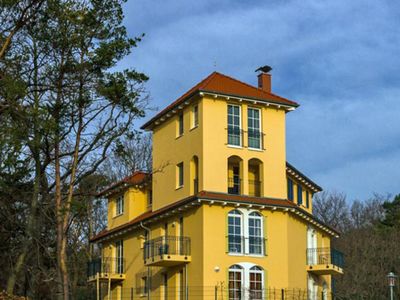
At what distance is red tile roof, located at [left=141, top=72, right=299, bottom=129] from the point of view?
113ft

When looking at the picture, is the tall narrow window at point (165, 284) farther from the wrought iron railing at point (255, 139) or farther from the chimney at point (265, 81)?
A: the chimney at point (265, 81)

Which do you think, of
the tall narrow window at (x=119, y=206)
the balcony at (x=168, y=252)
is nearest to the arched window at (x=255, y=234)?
the balcony at (x=168, y=252)

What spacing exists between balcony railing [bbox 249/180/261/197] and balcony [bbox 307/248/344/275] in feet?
15.4

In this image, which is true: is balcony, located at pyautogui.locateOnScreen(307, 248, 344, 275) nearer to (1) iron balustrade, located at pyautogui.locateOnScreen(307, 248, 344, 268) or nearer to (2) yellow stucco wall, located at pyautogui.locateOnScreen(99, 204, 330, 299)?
(1) iron balustrade, located at pyautogui.locateOnScreen(307, 248, 344, 268)

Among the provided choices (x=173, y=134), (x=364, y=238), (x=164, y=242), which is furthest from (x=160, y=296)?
(x=364, y=238)

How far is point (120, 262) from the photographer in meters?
41.7

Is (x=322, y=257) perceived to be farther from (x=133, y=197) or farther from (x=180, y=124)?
(x=133, y=197)

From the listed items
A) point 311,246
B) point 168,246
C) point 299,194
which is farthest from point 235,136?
point 311,246

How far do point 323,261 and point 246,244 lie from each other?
20.5 ft

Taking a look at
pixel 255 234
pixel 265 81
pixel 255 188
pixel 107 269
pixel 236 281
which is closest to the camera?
pixel 236 281

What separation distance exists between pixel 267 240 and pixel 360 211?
33211 millimetres

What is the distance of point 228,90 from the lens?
1364 inches

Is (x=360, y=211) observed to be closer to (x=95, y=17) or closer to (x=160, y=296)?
(x=160, y=296)

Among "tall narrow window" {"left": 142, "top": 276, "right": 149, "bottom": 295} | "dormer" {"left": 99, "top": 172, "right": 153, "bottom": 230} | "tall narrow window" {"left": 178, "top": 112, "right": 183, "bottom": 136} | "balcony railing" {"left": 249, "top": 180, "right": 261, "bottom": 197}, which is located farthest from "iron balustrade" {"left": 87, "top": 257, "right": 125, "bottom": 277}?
"balcony railing" {"left": 249, "top": 180, "right": 261, "bottom": 197}
